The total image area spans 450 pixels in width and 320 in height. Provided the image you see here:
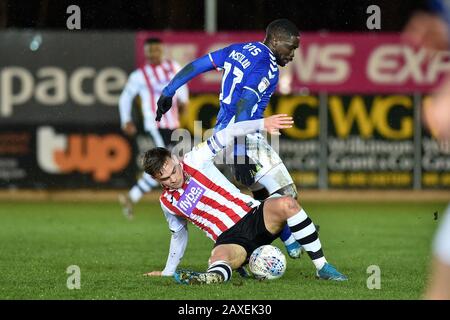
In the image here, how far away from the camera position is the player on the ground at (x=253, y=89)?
30.2 feet

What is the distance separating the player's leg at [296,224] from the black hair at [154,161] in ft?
2.87

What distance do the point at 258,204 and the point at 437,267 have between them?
3.85 metres

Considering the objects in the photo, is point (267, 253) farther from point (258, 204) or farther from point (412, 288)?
point (412, 288)

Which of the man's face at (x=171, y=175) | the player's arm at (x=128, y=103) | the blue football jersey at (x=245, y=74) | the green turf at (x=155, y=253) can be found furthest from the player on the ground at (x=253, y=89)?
the player's arm at (x=128, y=103)

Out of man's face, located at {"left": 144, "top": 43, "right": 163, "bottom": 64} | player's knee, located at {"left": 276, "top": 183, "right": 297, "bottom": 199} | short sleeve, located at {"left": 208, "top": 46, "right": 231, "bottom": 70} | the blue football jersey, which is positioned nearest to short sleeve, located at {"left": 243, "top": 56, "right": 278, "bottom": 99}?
the blue football jersey

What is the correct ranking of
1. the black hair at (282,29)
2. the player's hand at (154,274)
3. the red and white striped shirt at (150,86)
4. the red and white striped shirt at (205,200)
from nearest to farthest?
the red and white striped shirt at (205,200)
the player's hand at (154,274)
the black hair at (282,29)
the red and white striped shirt at (150,86)

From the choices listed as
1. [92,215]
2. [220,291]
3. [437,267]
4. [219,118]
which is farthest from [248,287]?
[92,215]

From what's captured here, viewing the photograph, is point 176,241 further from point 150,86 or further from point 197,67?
point 150,86

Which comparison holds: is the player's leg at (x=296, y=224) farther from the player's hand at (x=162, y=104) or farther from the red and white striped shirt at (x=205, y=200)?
the player's hand at (x=162, y=104)

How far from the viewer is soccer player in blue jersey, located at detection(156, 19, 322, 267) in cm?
921

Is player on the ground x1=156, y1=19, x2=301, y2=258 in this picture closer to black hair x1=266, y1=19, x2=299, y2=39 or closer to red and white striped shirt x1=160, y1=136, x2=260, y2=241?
black hair x1=266, y1=19, x2=299, y2=39

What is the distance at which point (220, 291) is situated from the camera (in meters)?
7.52

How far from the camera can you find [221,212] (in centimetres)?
833

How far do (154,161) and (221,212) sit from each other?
733 millimetres
